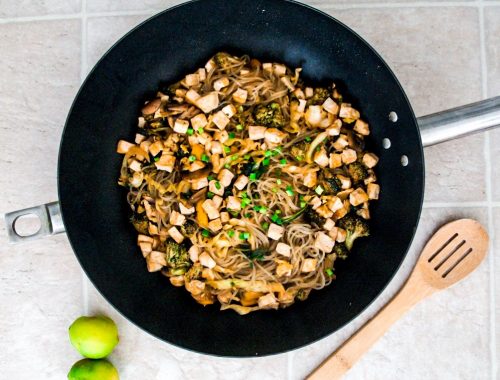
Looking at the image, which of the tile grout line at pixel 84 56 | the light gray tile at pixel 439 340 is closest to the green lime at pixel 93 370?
the tile grout line at pixel 84 56

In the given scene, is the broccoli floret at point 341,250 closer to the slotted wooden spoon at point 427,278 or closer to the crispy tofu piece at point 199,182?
the slotted wooden spoon at point 427,278

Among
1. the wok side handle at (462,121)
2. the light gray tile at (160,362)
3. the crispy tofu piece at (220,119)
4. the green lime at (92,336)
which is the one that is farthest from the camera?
the light gray tile at (160,362)

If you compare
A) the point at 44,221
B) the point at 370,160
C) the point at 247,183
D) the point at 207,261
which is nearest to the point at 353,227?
the point at 370,160

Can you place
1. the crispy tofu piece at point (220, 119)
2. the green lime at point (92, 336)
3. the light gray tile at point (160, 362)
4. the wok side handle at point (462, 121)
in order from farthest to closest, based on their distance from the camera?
the light gray tile at point (160, 362)
the green lime at point (92, 336)
the crispy tofu piece at point (220, 119)
the wok side handle at point (462, 121)

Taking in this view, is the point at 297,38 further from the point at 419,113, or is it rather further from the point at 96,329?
the point at 96,329

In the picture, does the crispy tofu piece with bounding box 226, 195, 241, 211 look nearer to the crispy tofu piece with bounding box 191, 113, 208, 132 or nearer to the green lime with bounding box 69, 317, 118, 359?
the crispy tofu piece with bounding box 191, 113, 208, 132
